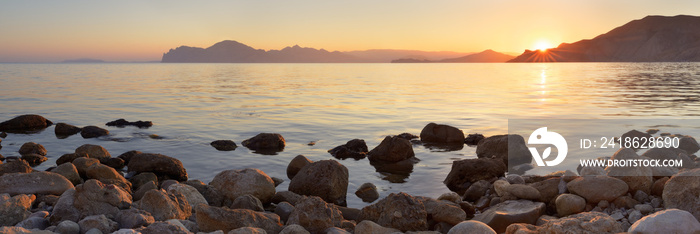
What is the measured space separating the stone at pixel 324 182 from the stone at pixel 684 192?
5870 mm

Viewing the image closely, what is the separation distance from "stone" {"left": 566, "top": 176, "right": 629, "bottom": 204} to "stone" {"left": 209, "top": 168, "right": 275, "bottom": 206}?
18.8 feet

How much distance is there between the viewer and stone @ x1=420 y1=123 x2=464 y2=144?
18234 mm

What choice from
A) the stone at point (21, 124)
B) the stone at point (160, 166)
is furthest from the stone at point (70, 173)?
the stone at point (21, 124)

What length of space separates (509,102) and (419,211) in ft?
91.6

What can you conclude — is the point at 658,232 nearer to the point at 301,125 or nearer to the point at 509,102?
the point at 301,125

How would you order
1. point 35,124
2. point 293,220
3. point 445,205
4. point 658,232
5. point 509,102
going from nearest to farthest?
point 658,232 < point 293,220 < point 445,205 < point 35,124 < point 509,102

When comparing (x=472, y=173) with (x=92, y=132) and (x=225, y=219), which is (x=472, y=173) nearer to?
(x=225, y=219)

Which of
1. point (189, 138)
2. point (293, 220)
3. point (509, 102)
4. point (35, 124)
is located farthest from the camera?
point (509, 102)

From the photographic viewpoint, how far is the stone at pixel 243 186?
33.8 feet

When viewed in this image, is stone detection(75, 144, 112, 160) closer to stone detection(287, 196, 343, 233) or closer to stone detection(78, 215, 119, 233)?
stone detection(78, 215, 119, 233)

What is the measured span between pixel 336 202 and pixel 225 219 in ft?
13.2

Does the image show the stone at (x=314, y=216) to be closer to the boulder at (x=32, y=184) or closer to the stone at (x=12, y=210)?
the stone at (x=12, y=210)

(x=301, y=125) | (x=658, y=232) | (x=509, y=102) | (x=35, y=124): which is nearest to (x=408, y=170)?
(x=658, y=232)

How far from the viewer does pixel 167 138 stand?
20.0m
